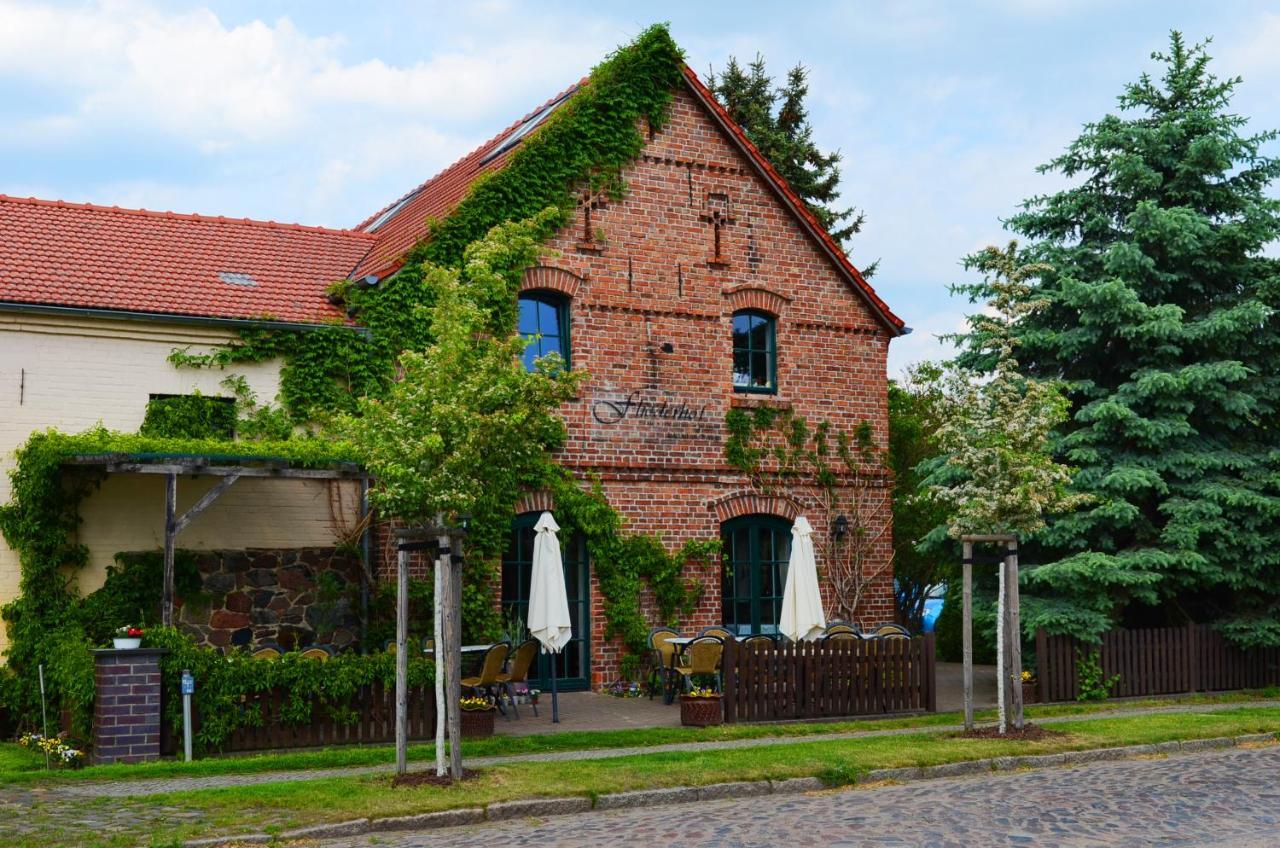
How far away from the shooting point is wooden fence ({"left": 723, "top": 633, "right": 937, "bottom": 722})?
15.1 metres

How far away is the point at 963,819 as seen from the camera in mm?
9539

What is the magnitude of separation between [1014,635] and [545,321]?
8.01 m

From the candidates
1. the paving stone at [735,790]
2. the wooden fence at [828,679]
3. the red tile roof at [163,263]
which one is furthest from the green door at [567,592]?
the paving stone at [735,790]

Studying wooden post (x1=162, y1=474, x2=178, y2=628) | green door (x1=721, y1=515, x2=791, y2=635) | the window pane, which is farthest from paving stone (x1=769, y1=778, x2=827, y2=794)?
the window pane

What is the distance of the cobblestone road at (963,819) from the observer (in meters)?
8.78

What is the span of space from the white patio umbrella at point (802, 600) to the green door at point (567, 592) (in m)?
3.37

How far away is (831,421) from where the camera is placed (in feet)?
66.8

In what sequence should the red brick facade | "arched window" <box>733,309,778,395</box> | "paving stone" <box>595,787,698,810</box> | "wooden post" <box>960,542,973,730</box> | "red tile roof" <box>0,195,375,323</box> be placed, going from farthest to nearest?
"arched window" <box>733,309,778,395</box> → the red brick facade → "red tile roof" <box>0,195,375,323</box> → "wooden post" <box>960,542,973,730</box> → "paving stone" <box>595,787,698,810</box>

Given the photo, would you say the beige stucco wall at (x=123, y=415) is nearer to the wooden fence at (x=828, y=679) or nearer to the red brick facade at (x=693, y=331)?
the red brick facade at (x=693, y=331)

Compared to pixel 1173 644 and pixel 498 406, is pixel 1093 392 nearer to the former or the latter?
pixel 1173 644

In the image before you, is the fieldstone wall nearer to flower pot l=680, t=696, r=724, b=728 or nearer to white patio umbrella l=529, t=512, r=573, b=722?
white patio umbrella l=529, t=512, r=573, b=722

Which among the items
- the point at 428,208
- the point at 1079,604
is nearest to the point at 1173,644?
the point at 1079,604

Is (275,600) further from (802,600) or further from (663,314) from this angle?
(663,314)

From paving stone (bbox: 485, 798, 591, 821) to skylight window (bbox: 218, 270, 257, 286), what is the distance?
10485mm
